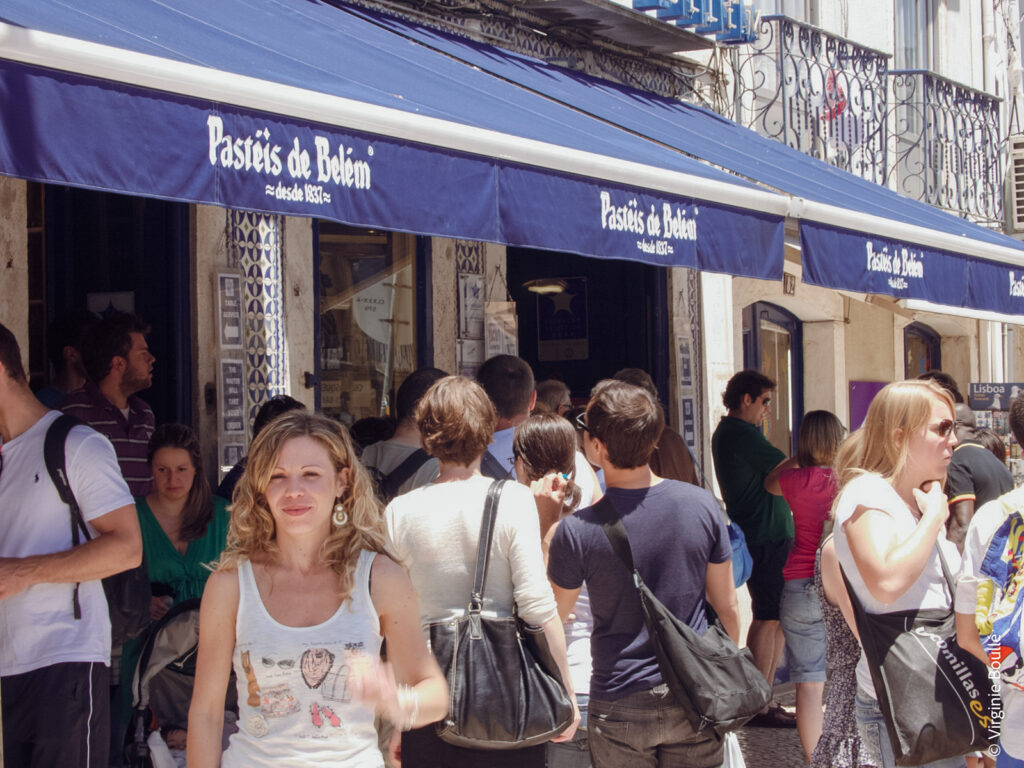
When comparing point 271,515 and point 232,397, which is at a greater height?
point 232,397

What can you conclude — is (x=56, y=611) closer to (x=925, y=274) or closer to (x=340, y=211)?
(x=340, y=211)

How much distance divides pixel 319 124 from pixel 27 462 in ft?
4.24

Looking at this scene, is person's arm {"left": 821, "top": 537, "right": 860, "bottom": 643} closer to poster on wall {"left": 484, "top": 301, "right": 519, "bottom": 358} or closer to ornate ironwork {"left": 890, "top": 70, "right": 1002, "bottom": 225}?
poster on wall {"left": 484, "top": 301, "right": 519, "bottom": 358}

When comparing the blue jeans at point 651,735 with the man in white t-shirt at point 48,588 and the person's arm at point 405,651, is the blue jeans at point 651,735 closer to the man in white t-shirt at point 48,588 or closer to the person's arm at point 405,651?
the person's arm at point 405,651

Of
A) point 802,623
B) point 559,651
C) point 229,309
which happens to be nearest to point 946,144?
point 802,623

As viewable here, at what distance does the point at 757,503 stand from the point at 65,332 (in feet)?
11.5

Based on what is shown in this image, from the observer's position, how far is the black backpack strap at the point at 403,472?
4.54 metres

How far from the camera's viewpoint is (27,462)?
386 cm

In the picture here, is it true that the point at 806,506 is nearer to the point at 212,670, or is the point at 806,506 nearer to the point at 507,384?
the point at 507,384

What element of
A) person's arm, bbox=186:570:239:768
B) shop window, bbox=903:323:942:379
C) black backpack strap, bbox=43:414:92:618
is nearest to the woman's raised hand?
person's arm, bbox=186:570:239:768

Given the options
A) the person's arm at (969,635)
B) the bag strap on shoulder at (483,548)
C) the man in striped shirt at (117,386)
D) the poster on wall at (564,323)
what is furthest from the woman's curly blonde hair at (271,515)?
the poster on wall at (564,323)

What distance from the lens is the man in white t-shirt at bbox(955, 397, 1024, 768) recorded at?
3.32 meters

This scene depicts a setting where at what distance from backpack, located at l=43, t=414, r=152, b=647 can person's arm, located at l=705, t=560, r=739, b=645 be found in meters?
1.71

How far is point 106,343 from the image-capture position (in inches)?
209
